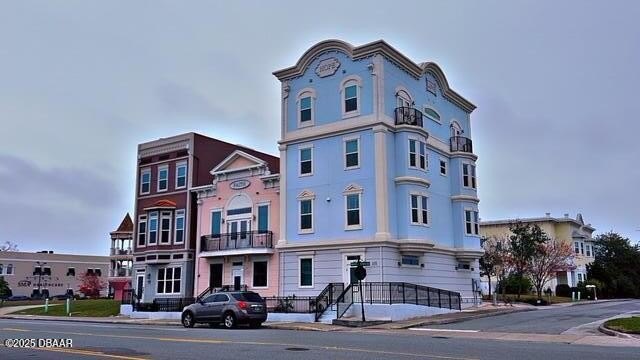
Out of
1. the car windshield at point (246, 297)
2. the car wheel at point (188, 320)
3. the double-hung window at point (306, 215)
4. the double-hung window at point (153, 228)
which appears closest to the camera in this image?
the car windshield at point (246, 297)

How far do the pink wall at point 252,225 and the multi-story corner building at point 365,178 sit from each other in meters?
1.12

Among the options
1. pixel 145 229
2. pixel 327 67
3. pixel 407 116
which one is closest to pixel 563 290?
pixel 407 116

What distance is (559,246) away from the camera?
62.4m

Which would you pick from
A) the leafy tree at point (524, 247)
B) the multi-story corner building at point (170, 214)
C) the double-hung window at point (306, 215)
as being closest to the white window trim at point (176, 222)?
the multi-story corner building at point (170, 214)

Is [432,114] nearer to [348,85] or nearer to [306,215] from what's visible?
[348,85]

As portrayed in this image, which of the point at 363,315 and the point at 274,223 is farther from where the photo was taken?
the point at 274,223

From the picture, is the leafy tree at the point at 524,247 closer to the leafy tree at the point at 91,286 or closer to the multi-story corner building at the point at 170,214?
the multi-story corner building at the point at 170,214

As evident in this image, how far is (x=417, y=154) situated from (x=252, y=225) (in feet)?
37.6

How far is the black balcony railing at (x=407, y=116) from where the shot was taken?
3428 centimetres

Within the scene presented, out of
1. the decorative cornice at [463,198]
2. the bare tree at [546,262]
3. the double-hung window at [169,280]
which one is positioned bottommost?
the double-hung window at [169,280]

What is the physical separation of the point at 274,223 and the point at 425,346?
72.7 feet

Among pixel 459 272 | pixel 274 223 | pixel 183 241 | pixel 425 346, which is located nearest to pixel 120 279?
pixel 183 241

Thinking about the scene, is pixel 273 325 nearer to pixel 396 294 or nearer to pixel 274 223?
pixel 396 294

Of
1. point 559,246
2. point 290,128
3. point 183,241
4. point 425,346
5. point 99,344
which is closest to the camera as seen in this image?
point 425,346
